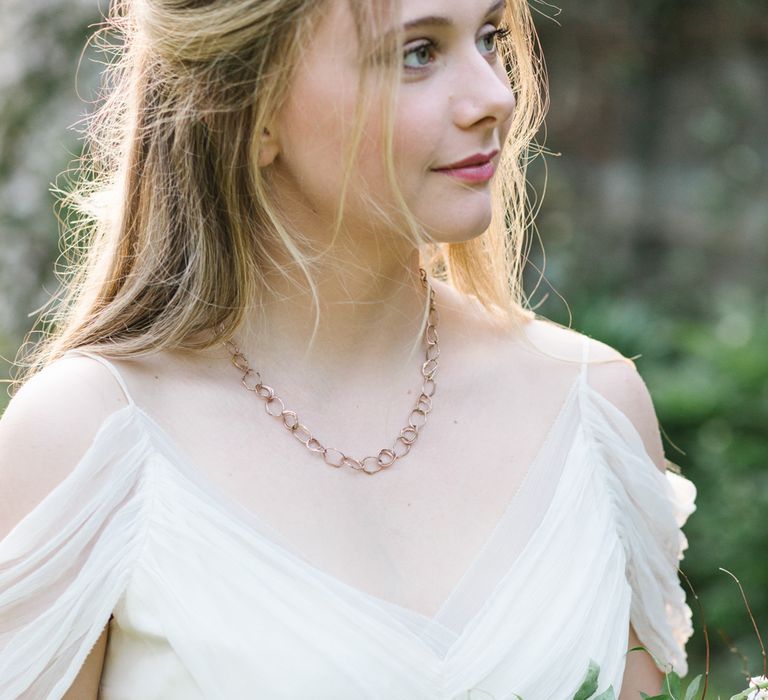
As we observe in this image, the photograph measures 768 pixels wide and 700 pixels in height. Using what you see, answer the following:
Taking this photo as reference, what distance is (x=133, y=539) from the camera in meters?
1.96

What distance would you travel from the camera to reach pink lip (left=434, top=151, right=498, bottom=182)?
205 cm

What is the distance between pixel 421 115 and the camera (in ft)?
6.52

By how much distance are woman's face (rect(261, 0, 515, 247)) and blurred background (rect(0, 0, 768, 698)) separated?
130 inches

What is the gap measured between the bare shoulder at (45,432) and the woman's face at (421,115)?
1.63 ft

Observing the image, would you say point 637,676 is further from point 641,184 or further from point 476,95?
point 641,184

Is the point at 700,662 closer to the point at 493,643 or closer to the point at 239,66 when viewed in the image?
the point at 493,643

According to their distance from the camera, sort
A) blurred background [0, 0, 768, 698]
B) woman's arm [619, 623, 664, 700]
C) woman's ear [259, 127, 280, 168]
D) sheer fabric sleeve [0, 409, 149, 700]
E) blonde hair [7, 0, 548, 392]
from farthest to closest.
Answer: blurred background [0, 0, 768, 698], woman's arm [619, 623, 664, 700], woman's ear [259, 127, 280, 168], blonde hair [7, 0, 548, 392], sheer fabric sleeve [0, 409, 149, 700]

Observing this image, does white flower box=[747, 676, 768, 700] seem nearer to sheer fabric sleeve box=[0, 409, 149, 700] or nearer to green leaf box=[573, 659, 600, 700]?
green leaf box=[573, 659, 600, 700]

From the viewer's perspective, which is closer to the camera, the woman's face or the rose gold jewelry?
the woman's face

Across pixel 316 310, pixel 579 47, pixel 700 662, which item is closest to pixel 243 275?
pixel 316 310

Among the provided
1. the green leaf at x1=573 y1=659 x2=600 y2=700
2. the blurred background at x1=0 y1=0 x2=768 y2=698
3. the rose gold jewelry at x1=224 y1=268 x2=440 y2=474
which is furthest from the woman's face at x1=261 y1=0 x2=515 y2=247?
the blurred background at x1=0 y1=0 x2=768 y2=698

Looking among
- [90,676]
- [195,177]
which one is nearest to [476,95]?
[195,177]

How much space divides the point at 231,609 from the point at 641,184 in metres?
5.15

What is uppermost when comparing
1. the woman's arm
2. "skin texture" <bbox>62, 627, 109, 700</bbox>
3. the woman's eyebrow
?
the woman's eyebrow
